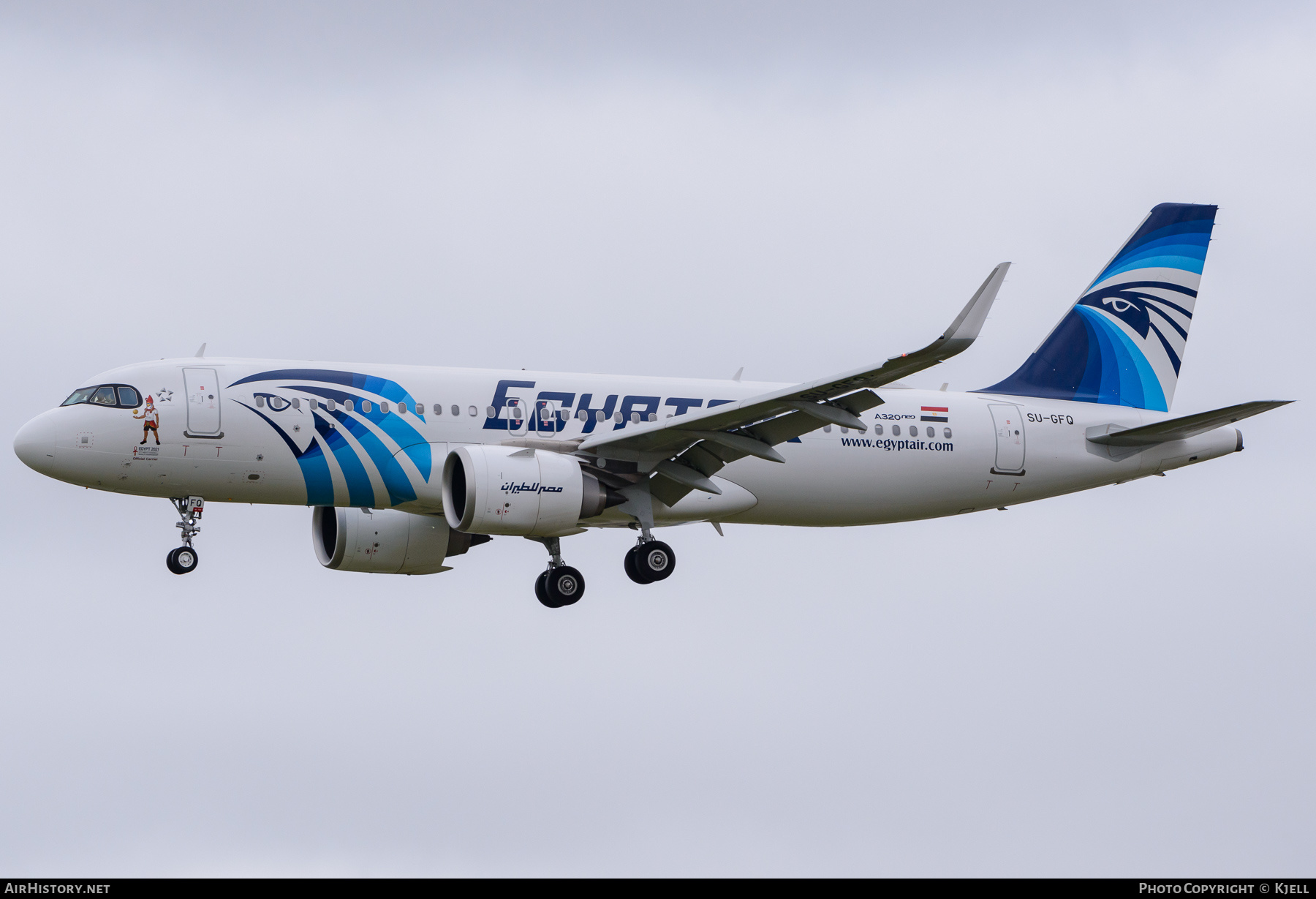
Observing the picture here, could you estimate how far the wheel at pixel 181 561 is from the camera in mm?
31312

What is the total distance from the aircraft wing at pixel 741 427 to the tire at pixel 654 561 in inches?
41.0

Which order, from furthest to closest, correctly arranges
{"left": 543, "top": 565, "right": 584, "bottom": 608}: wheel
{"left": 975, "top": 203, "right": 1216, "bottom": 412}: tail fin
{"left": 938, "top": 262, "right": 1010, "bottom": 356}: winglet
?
{"left": 975, "top": 203, "right": 1216, "bottom": 412}: tail fin, {"left": 543, "top": 565, "right": 584, "bottom": 608}: wheel, {"left": 938, "top": 262, "right": 1010, "bottom": 356}: winglet

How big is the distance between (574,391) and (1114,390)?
1296 centimetres

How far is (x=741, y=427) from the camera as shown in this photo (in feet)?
103

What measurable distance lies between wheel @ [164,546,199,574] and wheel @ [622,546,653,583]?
27.1ft

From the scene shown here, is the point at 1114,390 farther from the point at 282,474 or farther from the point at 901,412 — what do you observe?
the point at 282,474

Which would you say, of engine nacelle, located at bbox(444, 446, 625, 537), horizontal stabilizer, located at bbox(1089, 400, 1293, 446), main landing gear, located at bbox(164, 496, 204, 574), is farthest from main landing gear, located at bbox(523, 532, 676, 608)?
Result: horizontal stabilizer, located at bbox(1089, 400, 1293, 446)

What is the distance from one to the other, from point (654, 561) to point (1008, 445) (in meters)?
8.54

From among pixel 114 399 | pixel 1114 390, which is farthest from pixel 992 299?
pixel 114 399

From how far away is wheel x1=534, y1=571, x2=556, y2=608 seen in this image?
35125 millimetres

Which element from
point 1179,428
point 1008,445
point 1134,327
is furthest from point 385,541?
point 1134,327

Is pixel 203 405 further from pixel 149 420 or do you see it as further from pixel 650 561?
pixel 650 561

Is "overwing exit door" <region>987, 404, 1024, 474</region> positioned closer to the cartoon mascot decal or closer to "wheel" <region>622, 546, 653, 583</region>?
"wheel" <region>622, 546, 653, 583</region>

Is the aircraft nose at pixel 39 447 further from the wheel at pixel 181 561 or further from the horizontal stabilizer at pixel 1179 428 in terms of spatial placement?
the horizontal stabilizer at pixel 1179 428
